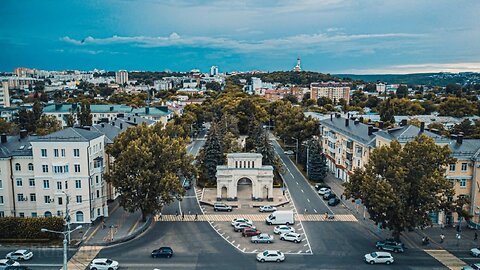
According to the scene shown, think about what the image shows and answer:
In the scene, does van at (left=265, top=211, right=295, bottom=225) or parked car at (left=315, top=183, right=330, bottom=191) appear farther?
parked car at (left=315, top=183, right=330, bottom=191)

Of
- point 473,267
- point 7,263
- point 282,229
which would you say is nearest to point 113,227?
point 7,263

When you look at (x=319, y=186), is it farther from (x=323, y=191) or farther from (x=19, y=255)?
(x=19, y=255)

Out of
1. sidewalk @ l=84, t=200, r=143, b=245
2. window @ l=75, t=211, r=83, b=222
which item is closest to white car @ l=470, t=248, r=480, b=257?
sidewalk @ l=84, t=200, r=143, b=245

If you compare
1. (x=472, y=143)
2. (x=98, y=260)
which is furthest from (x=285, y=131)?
(x=98, y=260)

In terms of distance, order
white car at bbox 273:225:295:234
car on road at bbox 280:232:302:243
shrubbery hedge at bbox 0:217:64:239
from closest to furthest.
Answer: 1. shrubbery hedge at bbox 0:217:64:239
2. car on road at bbox 280:232:302:243
3. white car at bbox 273:225:295:234

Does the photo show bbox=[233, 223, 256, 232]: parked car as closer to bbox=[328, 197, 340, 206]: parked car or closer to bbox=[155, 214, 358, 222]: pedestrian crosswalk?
bbox=[155, 214, 358, 222]: pedestrian crosswalk

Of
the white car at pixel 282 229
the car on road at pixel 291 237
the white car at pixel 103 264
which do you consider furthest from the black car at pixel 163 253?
the white car at pixel 282 229
